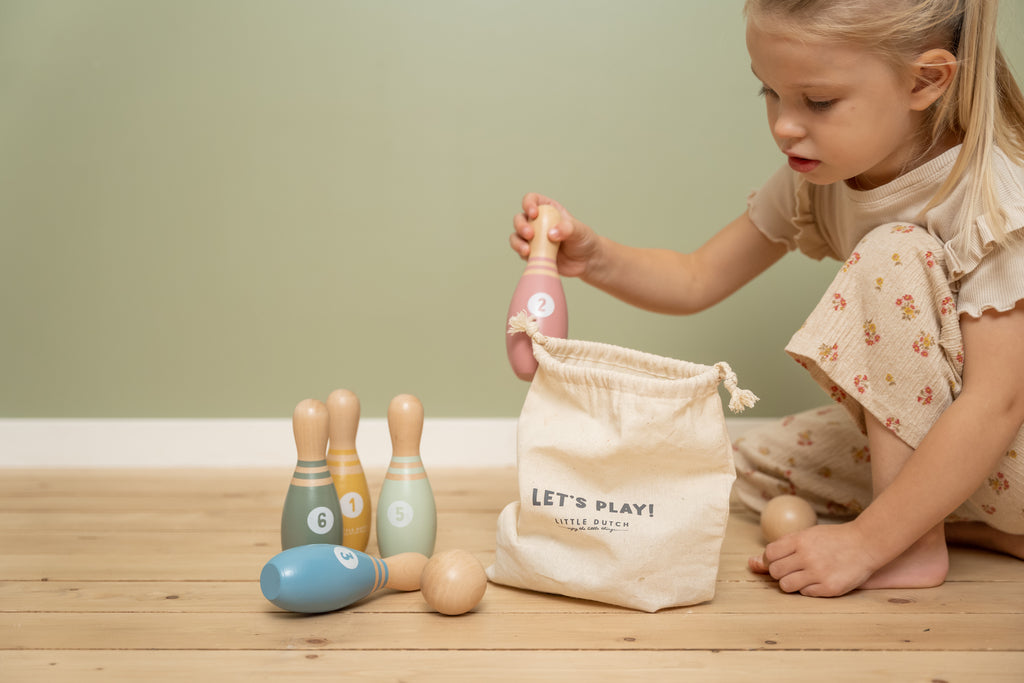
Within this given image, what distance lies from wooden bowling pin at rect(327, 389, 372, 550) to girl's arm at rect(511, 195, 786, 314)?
0.32m

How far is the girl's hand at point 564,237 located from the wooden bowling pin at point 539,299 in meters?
0.01

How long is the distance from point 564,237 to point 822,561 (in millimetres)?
425

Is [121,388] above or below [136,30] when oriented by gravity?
below

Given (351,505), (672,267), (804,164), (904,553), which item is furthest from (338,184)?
(904,553)

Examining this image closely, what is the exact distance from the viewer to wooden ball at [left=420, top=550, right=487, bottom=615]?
752mm

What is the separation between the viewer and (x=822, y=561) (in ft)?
2.78

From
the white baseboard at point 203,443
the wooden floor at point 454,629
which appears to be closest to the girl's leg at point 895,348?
the wooden floor at point 454,629

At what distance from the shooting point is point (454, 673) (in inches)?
25.9

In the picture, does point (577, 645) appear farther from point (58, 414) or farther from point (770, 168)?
point (58, 414)

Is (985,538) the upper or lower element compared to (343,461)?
lower

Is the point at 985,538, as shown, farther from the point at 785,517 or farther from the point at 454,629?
the point at 454,629

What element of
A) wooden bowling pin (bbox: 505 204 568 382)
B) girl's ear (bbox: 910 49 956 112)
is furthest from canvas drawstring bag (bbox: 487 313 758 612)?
girl's ear (bbox: 910 49 956 112)

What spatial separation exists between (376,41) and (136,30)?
408 mm

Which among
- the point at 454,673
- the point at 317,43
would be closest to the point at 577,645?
the point at 454,673
